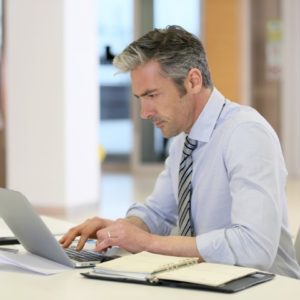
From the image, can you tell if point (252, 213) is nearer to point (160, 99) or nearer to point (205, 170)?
point (205, 170)

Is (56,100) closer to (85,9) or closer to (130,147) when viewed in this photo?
(85,9)

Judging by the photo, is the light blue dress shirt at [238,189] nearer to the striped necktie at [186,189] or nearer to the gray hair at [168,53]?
the striped necktie at [186,189]

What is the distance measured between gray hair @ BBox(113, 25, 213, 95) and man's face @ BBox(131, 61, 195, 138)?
0.07 feet

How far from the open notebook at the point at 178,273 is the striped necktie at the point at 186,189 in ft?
1.48

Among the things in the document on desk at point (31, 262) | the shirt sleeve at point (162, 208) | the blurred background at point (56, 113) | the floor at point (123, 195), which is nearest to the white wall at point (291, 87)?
the blurred background at point (56, 113)

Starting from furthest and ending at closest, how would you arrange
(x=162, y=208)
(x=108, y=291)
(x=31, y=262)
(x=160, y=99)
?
(x=162, y=208), (x=160, y=99), (x=31, y=262), (x=108, y=291)

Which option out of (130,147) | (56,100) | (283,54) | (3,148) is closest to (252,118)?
(56,100)

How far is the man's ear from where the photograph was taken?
2561 mm

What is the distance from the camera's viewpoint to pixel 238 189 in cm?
240

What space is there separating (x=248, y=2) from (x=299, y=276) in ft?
29.6

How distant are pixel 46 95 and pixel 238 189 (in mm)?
5552

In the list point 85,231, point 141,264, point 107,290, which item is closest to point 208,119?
point 85,231

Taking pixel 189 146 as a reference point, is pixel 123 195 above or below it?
below

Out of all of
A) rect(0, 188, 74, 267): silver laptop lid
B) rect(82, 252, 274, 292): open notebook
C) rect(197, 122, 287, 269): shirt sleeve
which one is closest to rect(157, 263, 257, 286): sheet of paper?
rect(82, 252, 274, 292): open notebook
